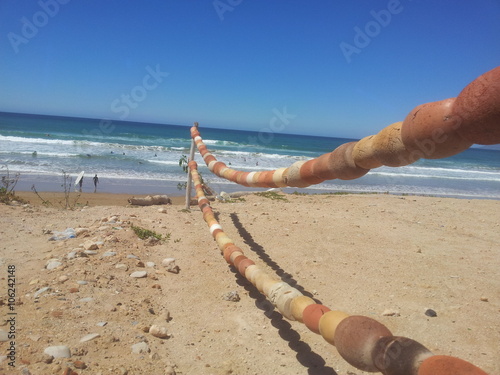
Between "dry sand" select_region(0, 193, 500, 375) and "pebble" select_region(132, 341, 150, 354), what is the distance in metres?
0.04

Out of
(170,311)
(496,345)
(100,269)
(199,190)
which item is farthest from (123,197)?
Result: (496,345)

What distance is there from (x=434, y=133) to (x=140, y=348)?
245 cm

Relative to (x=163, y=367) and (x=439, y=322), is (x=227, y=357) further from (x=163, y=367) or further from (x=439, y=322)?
(x=439, y=322)

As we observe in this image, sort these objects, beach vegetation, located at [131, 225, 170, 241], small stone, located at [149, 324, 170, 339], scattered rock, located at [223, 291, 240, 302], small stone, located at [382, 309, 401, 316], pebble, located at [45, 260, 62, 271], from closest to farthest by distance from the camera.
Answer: small stone, located at [149, 324, 170, 339] → small stone, located at [382, 309, 401, 316] → scattered rock, located at [223, 291, 240, 302] → pebble, located at [45, 260, 62, 271] → beach vegetation, located at [131, 225, 170, 241]

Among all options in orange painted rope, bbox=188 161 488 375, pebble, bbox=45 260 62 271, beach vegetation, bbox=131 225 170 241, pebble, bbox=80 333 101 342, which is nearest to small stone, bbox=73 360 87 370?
pebble, bbox=80 333 101 342

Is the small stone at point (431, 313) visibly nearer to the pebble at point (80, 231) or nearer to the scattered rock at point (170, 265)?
the scattered rock at point (170, 265)

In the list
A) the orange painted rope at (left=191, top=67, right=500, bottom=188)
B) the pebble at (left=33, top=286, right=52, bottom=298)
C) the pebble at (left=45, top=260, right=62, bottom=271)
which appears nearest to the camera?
the orange painted rope at (left=191, top=67, right=500, bottom=188)

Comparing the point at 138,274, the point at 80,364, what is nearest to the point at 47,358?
the point at 80,364

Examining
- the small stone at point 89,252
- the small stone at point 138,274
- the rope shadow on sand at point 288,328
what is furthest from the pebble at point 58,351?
the small stone at point 89,252

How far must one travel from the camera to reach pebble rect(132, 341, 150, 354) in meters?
2.58

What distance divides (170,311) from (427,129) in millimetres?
2821

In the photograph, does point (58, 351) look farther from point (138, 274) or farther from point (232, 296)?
point (232, 296)

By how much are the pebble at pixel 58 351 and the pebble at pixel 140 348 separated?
44 centimetres

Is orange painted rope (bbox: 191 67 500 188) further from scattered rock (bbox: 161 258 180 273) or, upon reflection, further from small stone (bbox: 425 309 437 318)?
scattered rock (bbox: 161 258 180 273)
